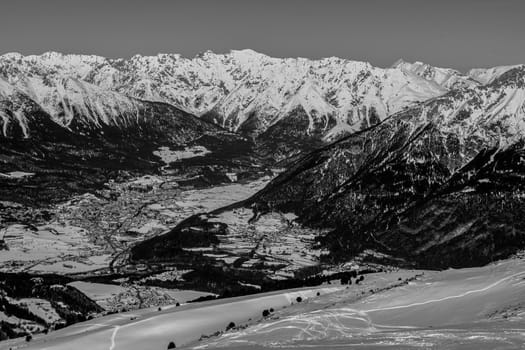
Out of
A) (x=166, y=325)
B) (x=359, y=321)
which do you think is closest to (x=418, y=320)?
(x=359, y=321)

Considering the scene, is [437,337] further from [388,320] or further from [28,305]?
[28,305]

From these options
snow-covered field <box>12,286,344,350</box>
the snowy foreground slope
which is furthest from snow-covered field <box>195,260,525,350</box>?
snow-covered field <box>12,286,344,350</box>

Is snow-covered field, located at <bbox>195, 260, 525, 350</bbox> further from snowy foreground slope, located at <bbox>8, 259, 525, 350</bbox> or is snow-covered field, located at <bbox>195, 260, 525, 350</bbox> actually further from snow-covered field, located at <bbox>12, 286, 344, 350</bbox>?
snow-covered field, located at <bbox>12, 286, 344, 350</bbox>

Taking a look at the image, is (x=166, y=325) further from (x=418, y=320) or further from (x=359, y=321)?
A: (x=418, y=320)

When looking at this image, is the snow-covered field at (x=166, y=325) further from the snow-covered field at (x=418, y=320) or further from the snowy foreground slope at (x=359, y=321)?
the snow-covered field at (x=418, y=320)

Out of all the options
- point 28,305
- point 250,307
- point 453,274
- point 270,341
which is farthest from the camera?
point 28,305

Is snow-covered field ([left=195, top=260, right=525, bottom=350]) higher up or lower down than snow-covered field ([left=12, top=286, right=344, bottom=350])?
lower down

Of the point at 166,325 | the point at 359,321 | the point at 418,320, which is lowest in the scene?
the point at 418,320

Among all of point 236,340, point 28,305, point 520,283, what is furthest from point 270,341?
point 28,305
